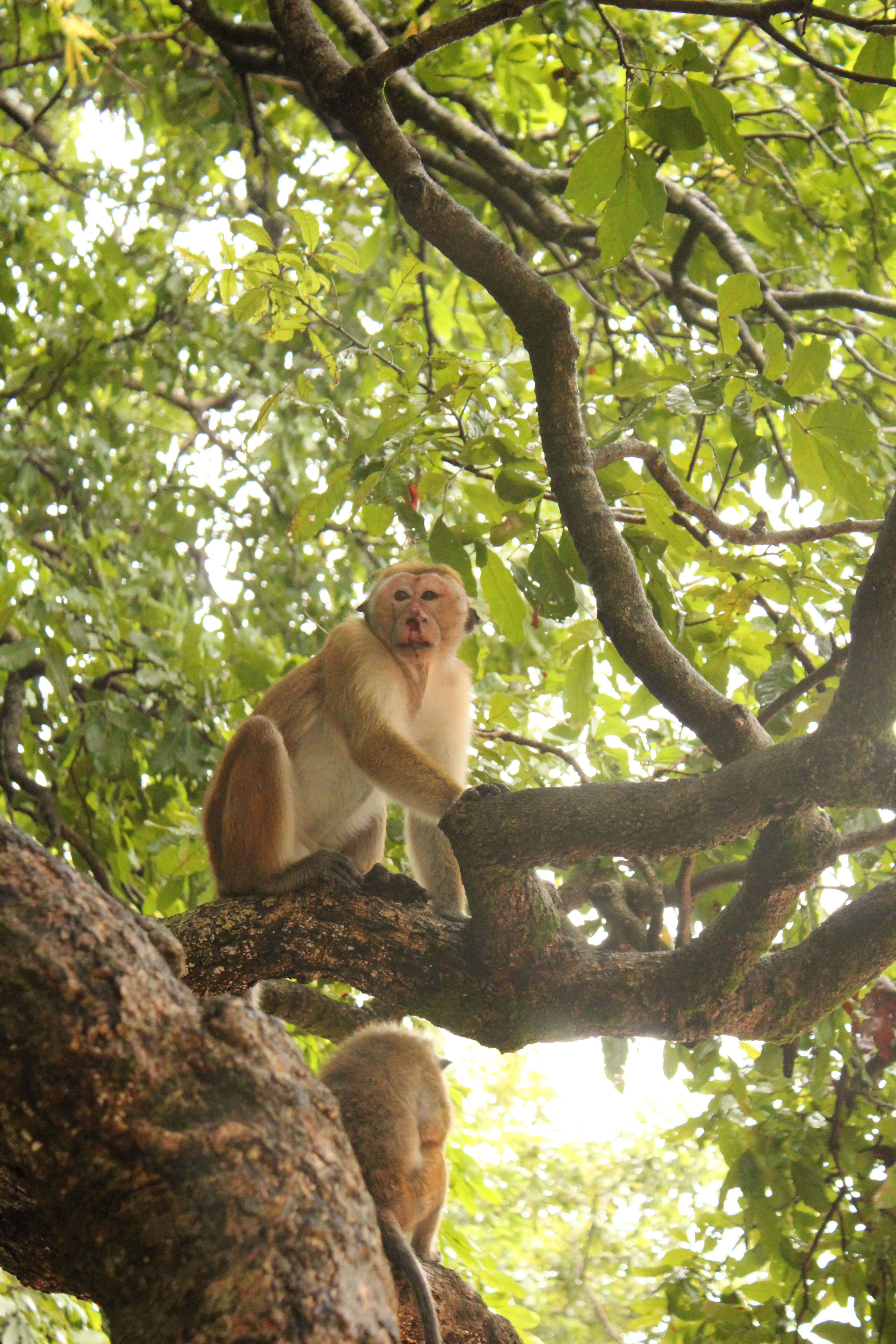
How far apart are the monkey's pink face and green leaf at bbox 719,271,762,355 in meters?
1.70

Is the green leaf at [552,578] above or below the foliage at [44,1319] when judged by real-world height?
above

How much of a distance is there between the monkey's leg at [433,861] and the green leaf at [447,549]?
3.38ft

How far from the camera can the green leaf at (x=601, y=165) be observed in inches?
103

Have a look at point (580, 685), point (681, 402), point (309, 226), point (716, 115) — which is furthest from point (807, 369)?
point (309, 226)

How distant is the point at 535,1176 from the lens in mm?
11773

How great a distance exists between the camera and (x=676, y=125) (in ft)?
8.68

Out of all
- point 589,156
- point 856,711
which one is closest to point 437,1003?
point 856,711

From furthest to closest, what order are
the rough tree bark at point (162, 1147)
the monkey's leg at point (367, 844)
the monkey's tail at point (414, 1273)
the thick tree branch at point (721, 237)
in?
the monkey's leg at point (367, 844) < the thick tree branch at point (721, 237) < the monkey's tail at point (414, 1273) < the rough tree bark at point (162, 1147)

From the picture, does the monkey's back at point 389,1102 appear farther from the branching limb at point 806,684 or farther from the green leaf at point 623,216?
the green leaf at point 623,216

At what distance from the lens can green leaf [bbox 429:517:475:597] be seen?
10.4 ft

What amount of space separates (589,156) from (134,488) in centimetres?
611

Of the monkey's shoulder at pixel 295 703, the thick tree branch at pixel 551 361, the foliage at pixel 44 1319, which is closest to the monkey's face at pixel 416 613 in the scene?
the monkey's shoulder at pixel 295 703

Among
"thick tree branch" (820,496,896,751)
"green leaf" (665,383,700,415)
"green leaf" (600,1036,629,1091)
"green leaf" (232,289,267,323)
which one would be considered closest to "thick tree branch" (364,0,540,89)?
"green leaf" (232,289,267,323)

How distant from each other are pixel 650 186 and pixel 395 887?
1897 mm
